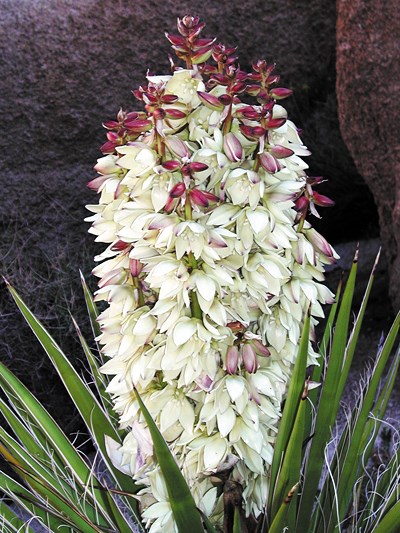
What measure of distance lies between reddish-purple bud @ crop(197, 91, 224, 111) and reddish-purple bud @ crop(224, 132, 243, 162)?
4cm

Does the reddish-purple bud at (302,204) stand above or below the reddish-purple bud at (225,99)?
below

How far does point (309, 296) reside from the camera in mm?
1269

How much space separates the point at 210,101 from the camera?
1.17 m

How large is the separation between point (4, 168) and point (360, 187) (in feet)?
4.79

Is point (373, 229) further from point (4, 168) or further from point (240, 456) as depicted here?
point (240, 456)

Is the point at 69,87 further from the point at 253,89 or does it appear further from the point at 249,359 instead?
the point at 249,359

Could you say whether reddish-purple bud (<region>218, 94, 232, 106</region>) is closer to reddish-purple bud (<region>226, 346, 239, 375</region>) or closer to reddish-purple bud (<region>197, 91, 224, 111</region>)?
reddish-purple bud (<region>197, 91, 224, 111</region>)

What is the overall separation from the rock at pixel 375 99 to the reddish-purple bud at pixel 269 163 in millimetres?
1308

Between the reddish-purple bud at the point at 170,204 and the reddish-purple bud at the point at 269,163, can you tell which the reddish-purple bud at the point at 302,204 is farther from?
the reddish-purple bud at the point at 170,204

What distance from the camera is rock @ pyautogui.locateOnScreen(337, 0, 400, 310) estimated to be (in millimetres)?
2324

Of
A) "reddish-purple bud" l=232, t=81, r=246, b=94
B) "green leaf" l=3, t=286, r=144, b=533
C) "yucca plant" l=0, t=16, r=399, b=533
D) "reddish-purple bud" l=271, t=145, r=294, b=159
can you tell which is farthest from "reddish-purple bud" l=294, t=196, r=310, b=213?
"green leaf" l=3, t=286, r=144, b=533

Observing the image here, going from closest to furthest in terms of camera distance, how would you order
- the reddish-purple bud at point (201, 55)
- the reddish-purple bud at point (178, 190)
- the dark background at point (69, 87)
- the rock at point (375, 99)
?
the reddish-purple bud at point (178, 190), the reddish-purple bud at point (201, 55), the rock at point (375, 99), the dark background at point (69, 87)

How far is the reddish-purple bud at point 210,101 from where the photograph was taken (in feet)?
3.84

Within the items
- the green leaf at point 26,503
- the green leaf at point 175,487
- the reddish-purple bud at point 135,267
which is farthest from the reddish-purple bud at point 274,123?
the green leaf at point 26,503
